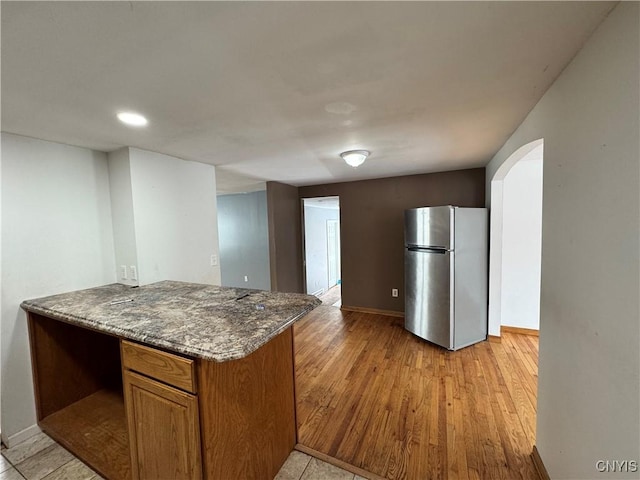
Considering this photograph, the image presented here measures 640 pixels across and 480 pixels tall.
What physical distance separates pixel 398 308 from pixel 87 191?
3.89m

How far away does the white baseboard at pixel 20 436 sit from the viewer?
5.51ft

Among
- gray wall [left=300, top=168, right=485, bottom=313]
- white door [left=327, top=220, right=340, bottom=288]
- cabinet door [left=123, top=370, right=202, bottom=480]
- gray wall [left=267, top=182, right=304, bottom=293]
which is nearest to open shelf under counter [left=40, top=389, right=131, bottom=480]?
cabinet door [left=123, top=370, right=202, bottom=480]

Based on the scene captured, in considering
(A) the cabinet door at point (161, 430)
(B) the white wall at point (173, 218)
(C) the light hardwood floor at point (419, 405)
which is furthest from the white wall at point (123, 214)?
(C) the light hardwood floor at point (419, 405)

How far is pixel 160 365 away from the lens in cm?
111

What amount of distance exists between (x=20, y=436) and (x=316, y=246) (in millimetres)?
4814

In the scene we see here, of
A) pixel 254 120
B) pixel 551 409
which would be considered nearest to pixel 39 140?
pixel 254 120

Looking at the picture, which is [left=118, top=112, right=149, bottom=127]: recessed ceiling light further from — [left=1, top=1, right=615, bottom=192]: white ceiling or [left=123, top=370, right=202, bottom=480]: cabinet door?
[left=123, top=370, right=202, bottom=480]: cabinet door

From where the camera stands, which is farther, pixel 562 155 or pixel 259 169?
pixel 259 169

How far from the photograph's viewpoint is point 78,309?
154 cm

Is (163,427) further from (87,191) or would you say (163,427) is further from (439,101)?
(439,101)

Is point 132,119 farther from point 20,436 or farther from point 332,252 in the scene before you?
point 332,252

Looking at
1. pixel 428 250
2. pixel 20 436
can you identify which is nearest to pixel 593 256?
pixel 428 250

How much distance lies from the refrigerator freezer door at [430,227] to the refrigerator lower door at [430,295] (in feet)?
0.39

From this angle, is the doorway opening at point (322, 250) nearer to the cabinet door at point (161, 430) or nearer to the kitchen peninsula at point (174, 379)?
the kitchen peninsula at point (174, 379)
